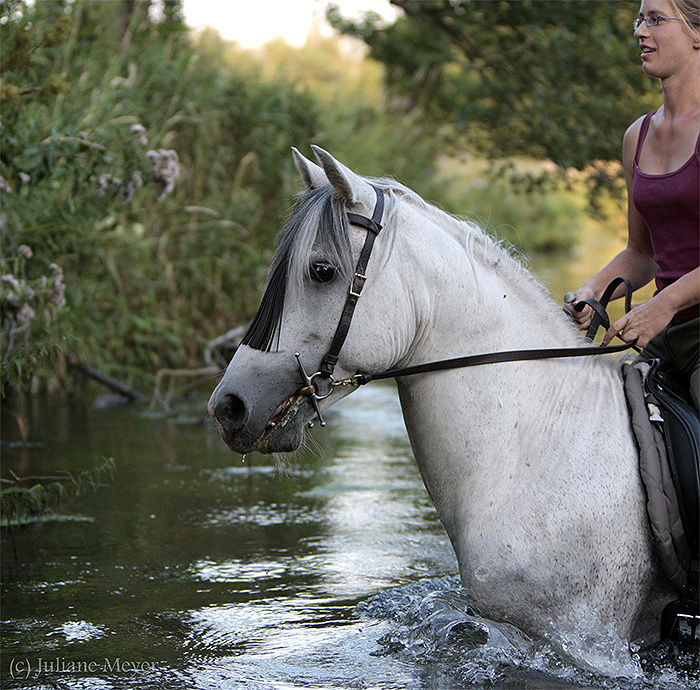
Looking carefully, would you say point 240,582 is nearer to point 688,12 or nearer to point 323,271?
point 323,271

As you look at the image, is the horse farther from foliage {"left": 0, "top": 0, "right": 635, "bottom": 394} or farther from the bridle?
foliage {"left": 0, "top": 0, "right": 635, "bottom": 394}

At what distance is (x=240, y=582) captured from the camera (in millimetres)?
3834

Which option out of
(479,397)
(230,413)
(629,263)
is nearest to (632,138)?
(629,263)

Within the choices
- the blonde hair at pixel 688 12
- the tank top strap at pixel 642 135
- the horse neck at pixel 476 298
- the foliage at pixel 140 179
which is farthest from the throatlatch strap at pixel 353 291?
the foliage at pixel 140 179

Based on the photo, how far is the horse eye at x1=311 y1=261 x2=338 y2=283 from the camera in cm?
250

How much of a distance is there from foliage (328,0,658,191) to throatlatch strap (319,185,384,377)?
6874 mm

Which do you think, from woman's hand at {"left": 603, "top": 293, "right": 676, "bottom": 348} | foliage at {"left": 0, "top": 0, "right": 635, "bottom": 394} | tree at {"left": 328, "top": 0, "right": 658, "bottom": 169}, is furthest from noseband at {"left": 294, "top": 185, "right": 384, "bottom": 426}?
tree at {"left": 328, "top": 0, "right": 658, "bottom": 169}

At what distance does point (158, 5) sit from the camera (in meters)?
9.76

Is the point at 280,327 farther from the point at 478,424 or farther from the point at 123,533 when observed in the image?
the point at 123,533

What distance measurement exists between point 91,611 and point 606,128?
7372 mm

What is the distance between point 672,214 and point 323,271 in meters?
1.05

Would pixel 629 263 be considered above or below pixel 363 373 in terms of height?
above

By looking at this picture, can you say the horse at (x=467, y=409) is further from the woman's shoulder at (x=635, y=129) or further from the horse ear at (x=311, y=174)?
the woman's shoulder at (x=635, y=129)

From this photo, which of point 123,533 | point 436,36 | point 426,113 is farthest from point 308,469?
point 426,113
